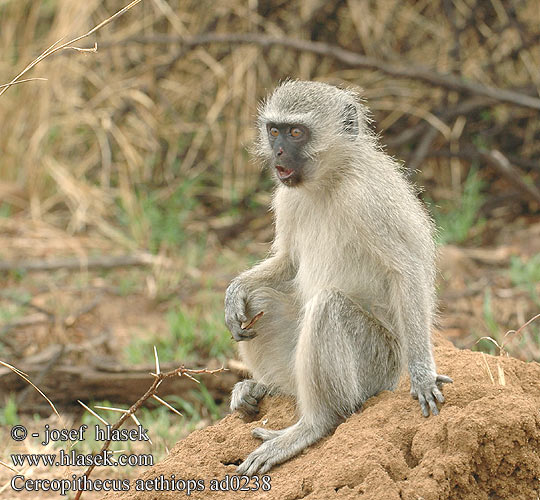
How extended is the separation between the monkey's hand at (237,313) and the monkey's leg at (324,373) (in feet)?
1.40

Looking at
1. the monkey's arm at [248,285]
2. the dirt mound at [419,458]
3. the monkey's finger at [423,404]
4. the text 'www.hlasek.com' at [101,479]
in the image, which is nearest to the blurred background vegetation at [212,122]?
the text 'www.hlasek.com' at [101,479]

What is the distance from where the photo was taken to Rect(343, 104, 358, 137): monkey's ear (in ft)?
14.6

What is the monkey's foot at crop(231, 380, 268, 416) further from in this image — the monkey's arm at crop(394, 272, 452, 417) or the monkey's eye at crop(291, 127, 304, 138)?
the monkey's eye at crop(291, 127, 304, 138)

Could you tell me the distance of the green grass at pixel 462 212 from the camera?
328 inches

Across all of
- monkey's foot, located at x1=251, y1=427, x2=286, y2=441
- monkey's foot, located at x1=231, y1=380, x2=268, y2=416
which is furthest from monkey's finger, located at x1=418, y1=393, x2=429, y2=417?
monkey's foot, located at x1=231, y1=380, x2=268, y2=416

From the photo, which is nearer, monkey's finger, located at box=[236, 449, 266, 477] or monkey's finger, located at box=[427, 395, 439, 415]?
monkey's finger, located at box=[427, 395, 439, 415]

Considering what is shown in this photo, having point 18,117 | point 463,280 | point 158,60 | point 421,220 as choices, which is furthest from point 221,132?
point 421,220

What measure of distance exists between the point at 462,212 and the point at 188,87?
3323mm

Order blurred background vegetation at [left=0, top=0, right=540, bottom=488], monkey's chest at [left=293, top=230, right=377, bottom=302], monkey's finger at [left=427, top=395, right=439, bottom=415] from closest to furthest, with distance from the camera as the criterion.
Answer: monkey's finger at [left=427, top=395, right=439, bottom=415] < monkey's chest at [left=293, top=230, right=377, bottom=302] < blurred background vegetation at [left=0, top=0, right=540, bottom=488]

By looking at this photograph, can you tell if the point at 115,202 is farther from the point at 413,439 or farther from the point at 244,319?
the point at 413,439

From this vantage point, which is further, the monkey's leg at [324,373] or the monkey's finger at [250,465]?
the monkey's leg at [324,373]

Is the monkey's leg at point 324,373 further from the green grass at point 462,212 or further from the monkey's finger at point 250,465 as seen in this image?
the green grass at point 462,212

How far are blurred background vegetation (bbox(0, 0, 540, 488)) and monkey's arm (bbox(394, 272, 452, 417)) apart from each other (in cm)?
387

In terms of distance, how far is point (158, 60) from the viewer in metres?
9.22
